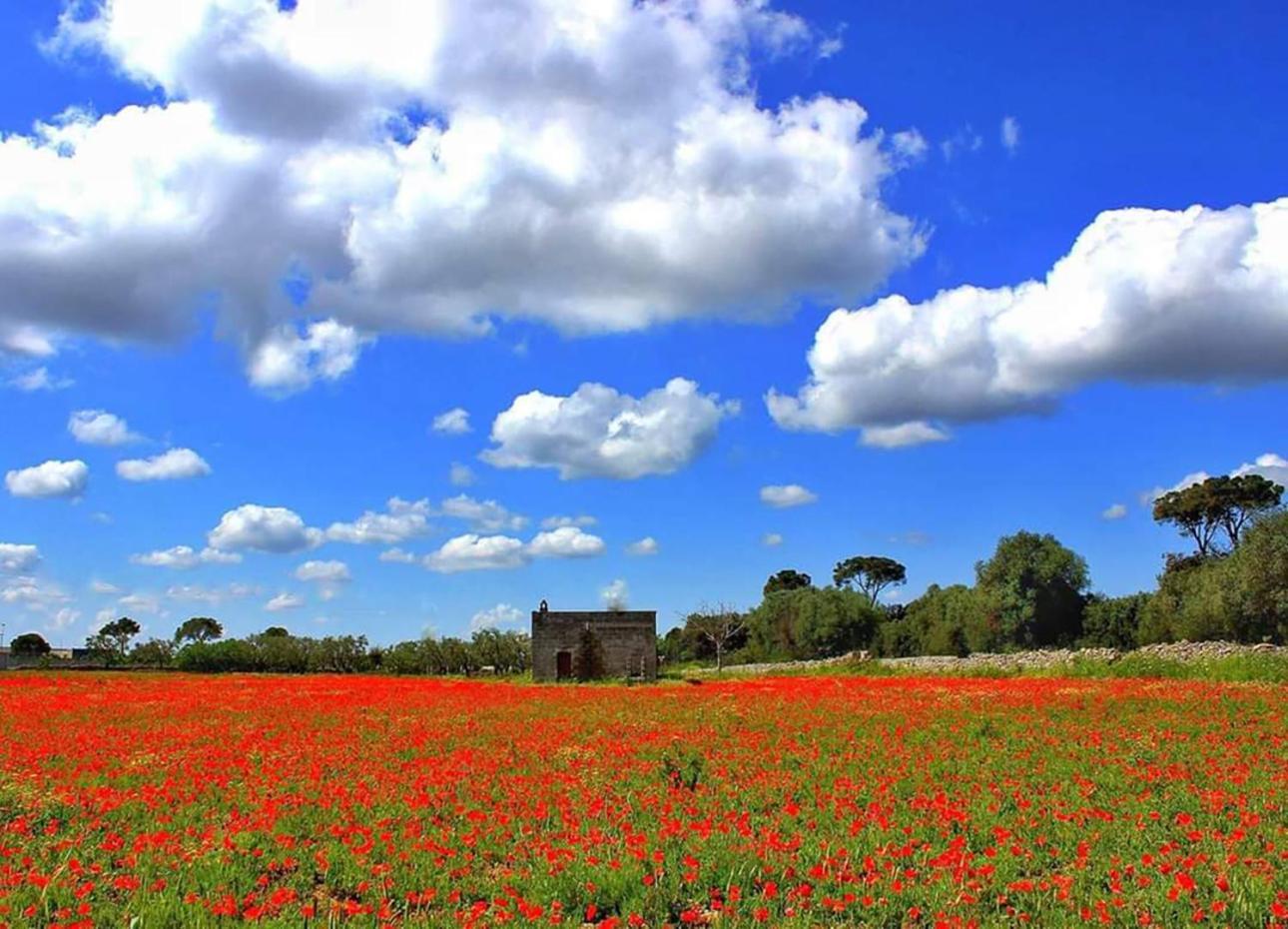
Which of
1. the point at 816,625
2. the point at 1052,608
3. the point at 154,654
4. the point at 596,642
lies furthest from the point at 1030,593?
the point at 154,654

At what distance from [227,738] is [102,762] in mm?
3993

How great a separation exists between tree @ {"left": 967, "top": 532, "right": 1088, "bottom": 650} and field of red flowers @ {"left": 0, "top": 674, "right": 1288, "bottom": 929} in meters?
60.3

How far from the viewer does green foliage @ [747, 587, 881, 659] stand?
3848 inches

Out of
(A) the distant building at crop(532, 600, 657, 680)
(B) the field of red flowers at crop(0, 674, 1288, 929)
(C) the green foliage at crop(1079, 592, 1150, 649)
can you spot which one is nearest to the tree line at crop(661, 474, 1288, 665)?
(C) the green foliage at crop(1079, 592, 1150, 649)

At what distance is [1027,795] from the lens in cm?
1248

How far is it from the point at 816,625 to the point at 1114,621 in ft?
92.4

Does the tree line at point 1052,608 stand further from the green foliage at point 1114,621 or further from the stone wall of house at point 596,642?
the stone wall of house at point 596,642

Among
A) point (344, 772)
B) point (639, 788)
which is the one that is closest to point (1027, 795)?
point (639, 788)

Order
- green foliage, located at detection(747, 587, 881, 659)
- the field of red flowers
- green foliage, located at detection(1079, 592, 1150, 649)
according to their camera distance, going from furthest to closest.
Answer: green foliage, located at detection(747, 587, 881, 659) < green foliage, located at detection(1079, 592, 1150, 649) < the field of red flowers

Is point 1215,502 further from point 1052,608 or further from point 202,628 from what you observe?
point 202,628

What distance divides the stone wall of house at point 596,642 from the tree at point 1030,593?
35.9 meters

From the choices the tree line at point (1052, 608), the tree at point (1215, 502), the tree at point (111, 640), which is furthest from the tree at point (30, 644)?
the tree at point (1215, 502)

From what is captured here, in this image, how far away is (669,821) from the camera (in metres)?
10.9

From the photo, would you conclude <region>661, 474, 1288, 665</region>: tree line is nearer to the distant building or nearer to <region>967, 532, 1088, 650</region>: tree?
<region>967, 532, 1088, 650</region>: tree
